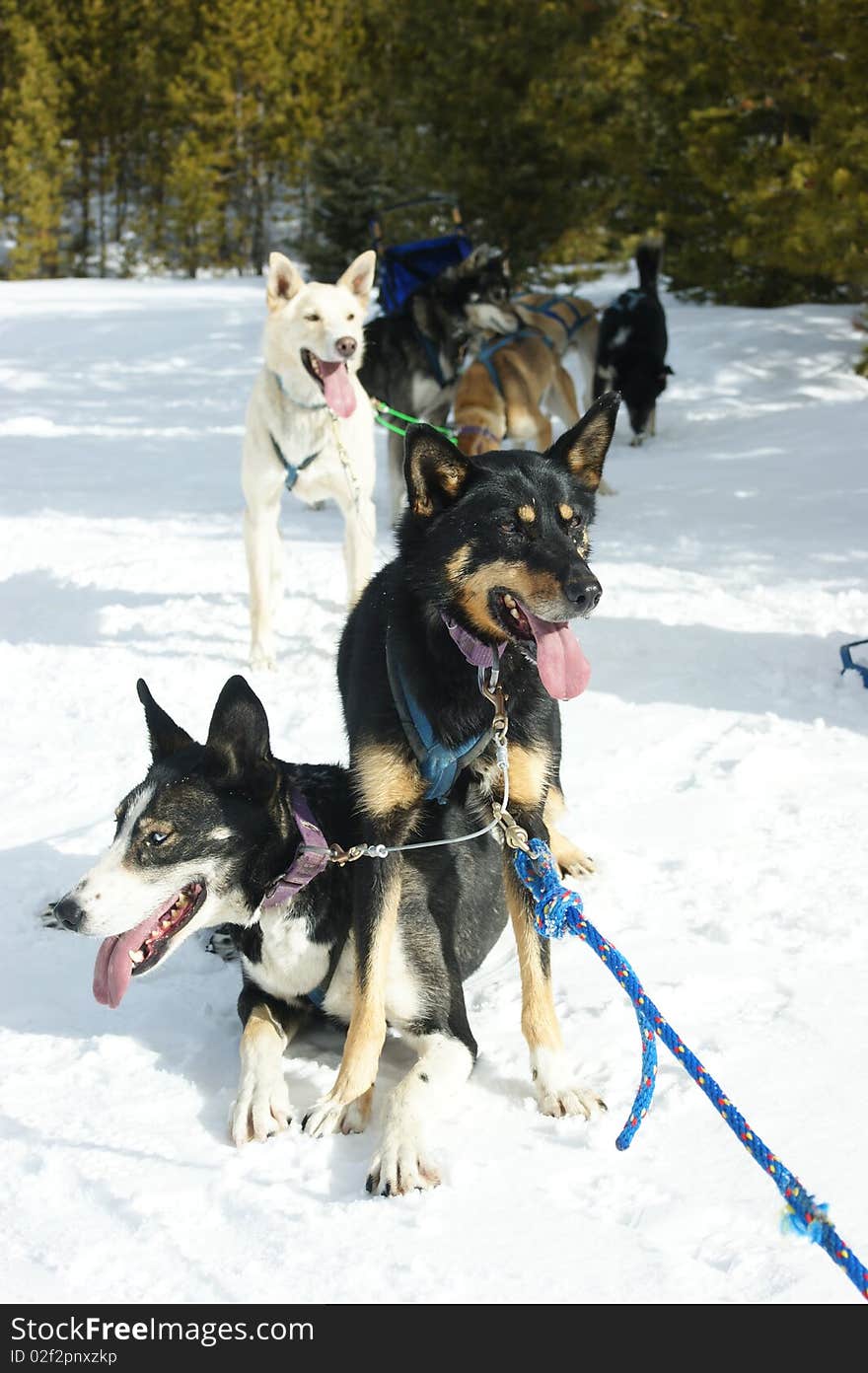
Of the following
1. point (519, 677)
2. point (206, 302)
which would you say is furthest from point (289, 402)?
point (206, 302)

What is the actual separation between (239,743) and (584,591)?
2.82 ft

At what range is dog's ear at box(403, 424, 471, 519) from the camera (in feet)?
8.21

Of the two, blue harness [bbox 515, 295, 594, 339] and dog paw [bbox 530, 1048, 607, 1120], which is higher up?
blue harness [bbox 515, 295, 594, 339]

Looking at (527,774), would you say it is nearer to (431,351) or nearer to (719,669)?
(719,669)

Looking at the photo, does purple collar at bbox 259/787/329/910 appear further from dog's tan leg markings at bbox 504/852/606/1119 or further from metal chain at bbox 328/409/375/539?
metal chain at bbox 328/409/375/539

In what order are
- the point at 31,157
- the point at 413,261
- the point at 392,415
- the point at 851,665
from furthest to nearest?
1. the point at 31,157
2. the point at 413,261
3. the point at 392,415
4. the point at 851,665

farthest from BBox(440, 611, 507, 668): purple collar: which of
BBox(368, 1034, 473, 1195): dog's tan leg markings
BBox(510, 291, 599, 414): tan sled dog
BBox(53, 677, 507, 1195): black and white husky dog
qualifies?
BBox(510, 291, 599, 414): tan sled dog

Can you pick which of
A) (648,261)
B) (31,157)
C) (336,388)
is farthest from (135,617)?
(31,157)

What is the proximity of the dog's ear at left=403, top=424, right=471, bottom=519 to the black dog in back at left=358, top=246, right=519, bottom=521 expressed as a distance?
5824 mm

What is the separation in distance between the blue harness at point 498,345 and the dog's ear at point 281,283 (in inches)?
120

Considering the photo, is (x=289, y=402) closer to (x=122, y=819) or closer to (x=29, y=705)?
(x=29, y=705)

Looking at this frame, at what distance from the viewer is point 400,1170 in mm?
2330

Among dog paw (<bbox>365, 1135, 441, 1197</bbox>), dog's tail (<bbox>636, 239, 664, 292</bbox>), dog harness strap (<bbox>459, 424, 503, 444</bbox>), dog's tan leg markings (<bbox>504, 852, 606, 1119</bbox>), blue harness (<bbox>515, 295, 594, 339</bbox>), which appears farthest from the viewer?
dog's tail (<bbox>636, 239, 664, 292</bbox>)

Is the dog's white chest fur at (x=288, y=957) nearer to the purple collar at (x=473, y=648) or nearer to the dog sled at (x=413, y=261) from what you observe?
the purple collar at (x=473, y=648)
